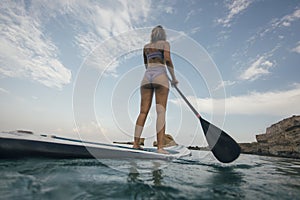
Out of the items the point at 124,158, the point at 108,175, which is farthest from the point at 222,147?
the point at 108,175

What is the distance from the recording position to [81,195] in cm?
110

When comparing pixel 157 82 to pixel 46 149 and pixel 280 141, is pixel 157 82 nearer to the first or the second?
pixel 46 149

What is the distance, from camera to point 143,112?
334cm

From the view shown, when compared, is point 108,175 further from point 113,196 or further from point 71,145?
point 71,145

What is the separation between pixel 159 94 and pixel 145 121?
0.57 m

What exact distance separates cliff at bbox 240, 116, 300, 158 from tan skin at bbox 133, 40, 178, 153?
12100 millimetres

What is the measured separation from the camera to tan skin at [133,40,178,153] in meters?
3.22

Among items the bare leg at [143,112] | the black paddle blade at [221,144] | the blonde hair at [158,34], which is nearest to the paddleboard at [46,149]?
the bare leg at [143,112]

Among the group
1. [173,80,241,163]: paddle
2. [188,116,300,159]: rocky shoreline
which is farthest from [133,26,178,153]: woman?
[188,116,300,159]: rocky shoreline

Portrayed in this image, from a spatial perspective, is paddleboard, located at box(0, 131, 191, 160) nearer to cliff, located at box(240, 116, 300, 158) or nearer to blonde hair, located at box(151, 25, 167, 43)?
blonde hair, located at box(151, 25, 167, 43)

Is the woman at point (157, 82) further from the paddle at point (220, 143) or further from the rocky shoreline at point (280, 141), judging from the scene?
the rocky shoreline at point (280, 141)

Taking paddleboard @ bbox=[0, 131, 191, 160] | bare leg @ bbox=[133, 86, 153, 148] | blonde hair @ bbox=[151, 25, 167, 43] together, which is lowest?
paddleboard @ bbox=[0, 131, 191, 160]

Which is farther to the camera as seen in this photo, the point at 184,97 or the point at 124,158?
the point at 184,97

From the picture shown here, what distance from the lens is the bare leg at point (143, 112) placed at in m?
3.27
